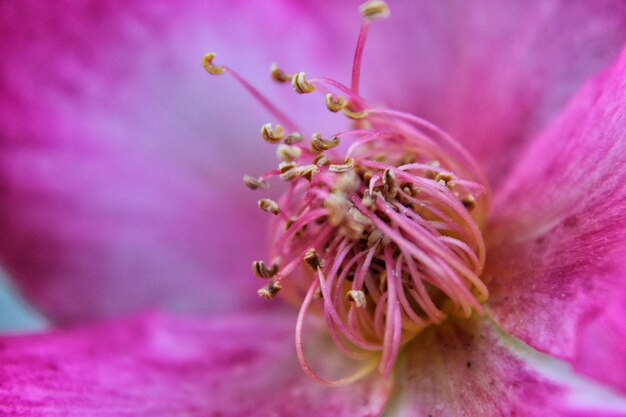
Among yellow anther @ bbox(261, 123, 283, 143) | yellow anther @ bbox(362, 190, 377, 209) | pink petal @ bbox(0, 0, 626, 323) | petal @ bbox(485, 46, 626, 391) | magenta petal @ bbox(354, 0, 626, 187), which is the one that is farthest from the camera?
pink petal @ bbox(0, 0, 626, 323)

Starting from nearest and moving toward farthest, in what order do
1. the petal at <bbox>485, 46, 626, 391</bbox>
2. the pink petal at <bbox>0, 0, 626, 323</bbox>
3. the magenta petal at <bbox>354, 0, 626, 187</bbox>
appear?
the petal at <bbox>485, 46, 626, 391</bbox> → the magenta petal at <bbox>354, 0, 626, 187</bbox> → the pink petal at <bbox>0, 0, 626, 323</bbox>

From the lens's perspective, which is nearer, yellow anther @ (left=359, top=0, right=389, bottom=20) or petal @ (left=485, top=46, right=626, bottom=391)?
petal @ (left=485, top=46, right=626, bottom=391)

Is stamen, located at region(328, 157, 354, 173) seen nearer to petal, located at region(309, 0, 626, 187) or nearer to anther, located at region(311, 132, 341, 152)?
anther, located at region(311, 132, 341, 152)

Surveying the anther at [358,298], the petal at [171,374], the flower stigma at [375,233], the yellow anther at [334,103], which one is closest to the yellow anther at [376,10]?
the flower stigma at [375,233]

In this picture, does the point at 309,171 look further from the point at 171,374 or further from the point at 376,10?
the point at 171,374

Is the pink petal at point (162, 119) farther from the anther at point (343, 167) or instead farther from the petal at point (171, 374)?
the anther at point (343, 167)

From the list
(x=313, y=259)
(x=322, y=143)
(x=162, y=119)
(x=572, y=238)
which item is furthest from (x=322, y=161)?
(x=162, y=119)

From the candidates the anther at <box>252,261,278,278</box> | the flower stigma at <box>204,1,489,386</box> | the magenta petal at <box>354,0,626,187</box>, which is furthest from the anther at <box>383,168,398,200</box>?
the magenta petal at <box>354,0,626,187</box>
